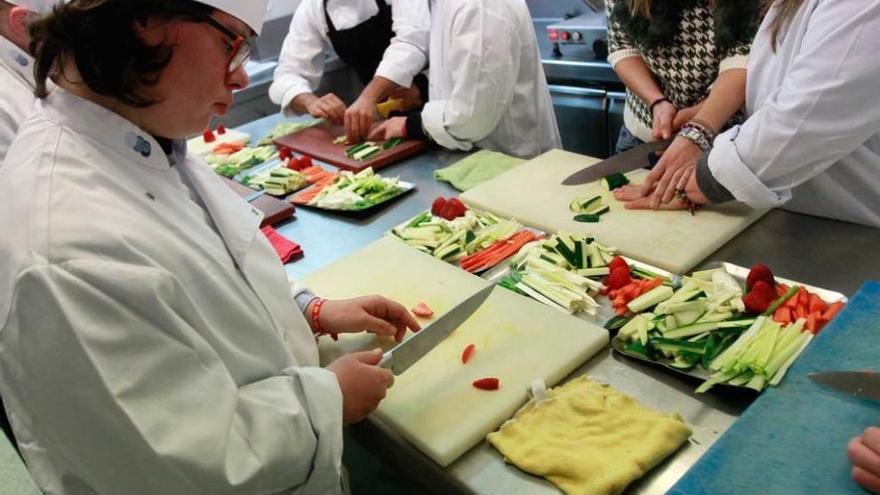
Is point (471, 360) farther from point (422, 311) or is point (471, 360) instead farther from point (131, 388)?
point (131, 388)

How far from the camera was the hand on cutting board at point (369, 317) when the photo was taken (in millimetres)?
1331

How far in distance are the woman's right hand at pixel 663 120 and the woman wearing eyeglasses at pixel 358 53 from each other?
111 centimetres

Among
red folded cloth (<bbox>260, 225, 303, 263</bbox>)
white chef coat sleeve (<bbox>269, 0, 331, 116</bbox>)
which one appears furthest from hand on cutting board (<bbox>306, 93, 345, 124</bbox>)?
red folded cloth (<bbox>260, 225, 303, 263</bbox>)

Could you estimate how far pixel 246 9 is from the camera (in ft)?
3.24

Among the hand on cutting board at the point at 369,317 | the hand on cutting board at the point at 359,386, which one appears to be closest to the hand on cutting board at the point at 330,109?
the hand on cutting board at the point at 369,317

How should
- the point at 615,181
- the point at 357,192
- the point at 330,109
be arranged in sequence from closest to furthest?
1. the point at 615,181
2. the point at 357,192
3. the point at 330,109

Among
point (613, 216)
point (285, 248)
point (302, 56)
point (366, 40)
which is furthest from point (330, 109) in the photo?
point (613, 216)

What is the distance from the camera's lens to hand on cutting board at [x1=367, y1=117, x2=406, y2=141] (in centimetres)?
254

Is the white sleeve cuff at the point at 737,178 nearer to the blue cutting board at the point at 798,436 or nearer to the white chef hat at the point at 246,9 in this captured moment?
the blue cutting board at the point at 798,436

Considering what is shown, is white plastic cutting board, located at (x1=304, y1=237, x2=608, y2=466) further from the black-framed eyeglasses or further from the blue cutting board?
the black-framed eyeglasses

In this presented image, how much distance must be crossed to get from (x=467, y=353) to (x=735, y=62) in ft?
3.92

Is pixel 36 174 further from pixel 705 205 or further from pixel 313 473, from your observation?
pixel 705 205

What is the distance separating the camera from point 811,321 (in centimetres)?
121

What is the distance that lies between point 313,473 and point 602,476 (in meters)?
0.44
